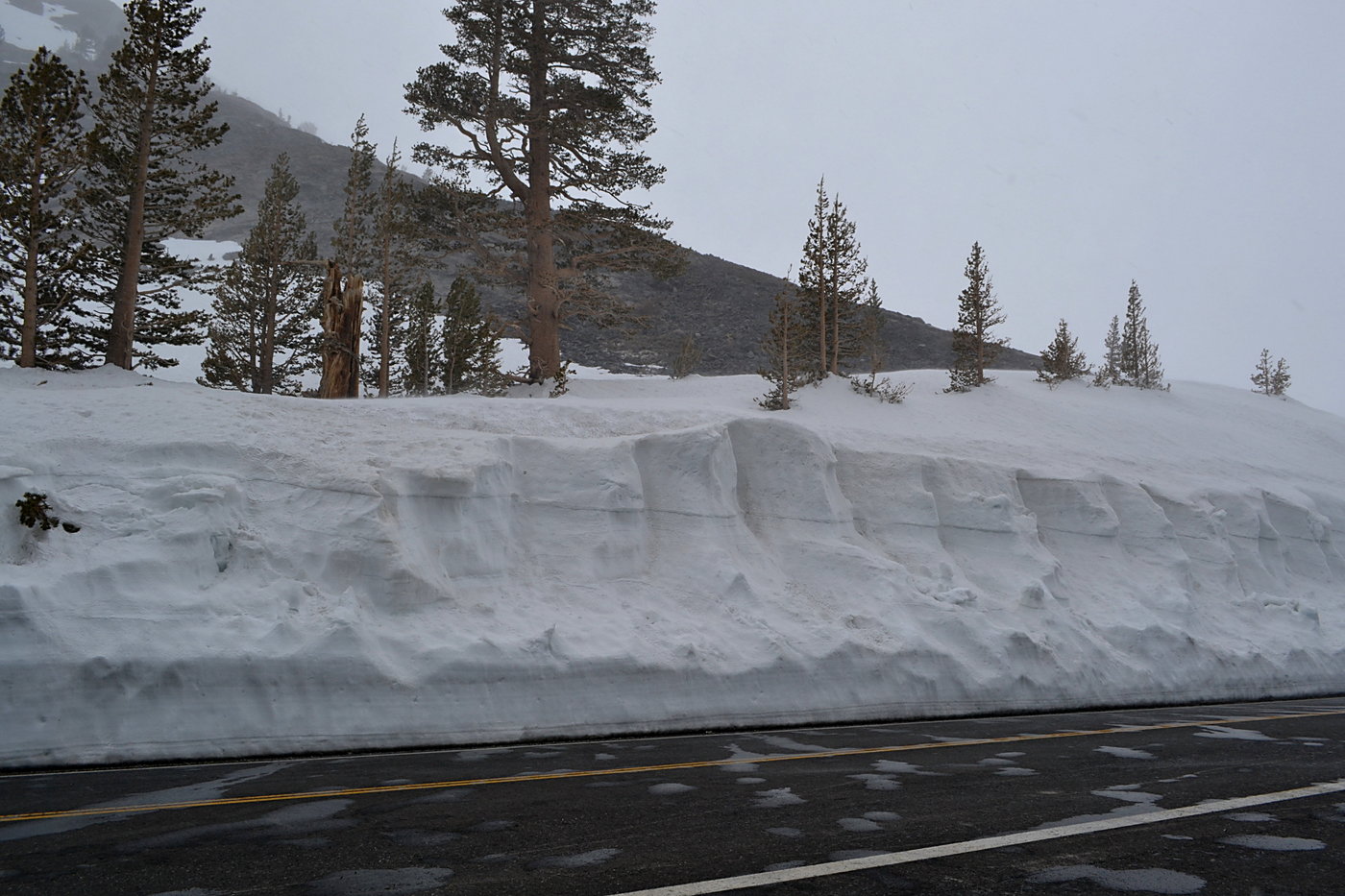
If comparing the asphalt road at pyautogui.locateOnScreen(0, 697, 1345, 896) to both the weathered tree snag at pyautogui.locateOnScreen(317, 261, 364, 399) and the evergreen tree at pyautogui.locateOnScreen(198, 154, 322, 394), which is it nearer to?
the weathered tree snag at pyautogui.locateOnScreen(317, 261, 364, 399)

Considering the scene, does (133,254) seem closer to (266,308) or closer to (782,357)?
(266,308)

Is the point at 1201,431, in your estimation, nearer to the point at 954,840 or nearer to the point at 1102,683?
the point at 1102,683

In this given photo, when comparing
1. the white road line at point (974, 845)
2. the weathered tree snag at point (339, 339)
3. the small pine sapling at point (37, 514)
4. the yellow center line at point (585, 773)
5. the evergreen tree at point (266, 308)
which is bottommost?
the yellow center line at point (585, 773)

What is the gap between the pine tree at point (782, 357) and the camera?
23969 mm

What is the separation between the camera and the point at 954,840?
525 centimetres

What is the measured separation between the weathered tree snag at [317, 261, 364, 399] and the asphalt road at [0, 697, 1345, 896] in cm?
1164

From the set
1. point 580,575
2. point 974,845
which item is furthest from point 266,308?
point 974,845

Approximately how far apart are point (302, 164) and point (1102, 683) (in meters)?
126

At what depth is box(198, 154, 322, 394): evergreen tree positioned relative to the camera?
3319cm

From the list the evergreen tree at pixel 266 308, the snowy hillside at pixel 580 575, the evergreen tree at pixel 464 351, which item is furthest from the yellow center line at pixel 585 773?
the evergreen tree at pixel 266 308

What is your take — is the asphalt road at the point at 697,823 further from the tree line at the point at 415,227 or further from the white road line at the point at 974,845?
the tree line at the point at 415,227

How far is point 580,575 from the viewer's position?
12.9 m

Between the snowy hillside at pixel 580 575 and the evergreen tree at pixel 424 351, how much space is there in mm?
13424

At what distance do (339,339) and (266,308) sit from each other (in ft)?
58.0
